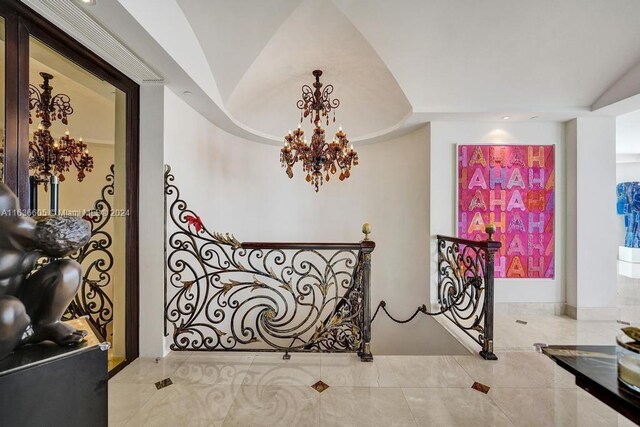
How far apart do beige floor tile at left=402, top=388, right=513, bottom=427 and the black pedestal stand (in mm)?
1836

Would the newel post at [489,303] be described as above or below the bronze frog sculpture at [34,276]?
below

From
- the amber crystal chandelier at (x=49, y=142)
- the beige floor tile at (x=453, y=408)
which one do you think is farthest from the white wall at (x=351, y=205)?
the beige floor tile at (x=453, y=408)

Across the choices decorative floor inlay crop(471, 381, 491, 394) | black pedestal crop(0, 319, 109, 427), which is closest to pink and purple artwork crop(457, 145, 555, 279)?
decorative floor inlay crop(471, 381, 491, 394)

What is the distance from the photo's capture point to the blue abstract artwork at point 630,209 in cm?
711

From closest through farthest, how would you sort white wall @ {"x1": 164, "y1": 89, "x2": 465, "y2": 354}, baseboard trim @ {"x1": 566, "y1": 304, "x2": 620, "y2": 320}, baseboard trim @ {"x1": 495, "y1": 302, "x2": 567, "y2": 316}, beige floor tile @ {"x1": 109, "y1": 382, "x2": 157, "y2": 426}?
beige floor tile @ {"x1": 109, "y1": 382, "x2": 157, "y2": 426} → baseboard trim @ {"x1": 566, "y1": 304, "x2": 620, "y2": 320} → baseboard trim @ {"x1": 495, "y1": 302, "x2": 567, "y2": 316} → white wall @ {"x1": 164, "y1": 89, "x2": 465, "y2": 354}

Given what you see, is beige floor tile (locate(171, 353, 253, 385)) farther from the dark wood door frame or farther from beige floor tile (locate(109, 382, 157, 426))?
the dark wood door frame

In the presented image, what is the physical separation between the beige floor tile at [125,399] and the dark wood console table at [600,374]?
8.45 ft

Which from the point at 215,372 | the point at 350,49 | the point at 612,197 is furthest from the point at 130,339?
the point at 612,197

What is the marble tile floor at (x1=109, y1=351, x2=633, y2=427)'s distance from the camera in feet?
6.17

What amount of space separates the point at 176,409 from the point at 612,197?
557 centimetres

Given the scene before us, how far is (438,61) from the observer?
3371mm

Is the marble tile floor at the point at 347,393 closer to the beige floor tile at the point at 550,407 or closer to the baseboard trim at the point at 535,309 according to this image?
the beige floor tile at the point at 550,407

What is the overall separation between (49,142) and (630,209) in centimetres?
1108

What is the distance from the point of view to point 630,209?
7180 mm
